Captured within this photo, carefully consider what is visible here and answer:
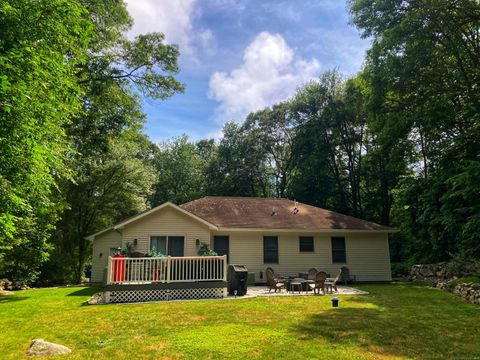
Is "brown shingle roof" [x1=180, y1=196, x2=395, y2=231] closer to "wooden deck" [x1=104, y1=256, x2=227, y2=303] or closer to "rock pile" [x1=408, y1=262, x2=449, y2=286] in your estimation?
"rock pile" [x1=408, y1=262, x2=449, y2=286]

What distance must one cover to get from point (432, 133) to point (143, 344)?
67.3 ft

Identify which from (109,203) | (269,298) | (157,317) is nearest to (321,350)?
(157,317)

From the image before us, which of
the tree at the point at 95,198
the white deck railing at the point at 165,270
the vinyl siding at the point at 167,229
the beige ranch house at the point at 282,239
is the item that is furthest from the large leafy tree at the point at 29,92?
the tree at the point at 95,198

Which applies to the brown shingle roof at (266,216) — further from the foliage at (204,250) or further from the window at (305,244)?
the foliage at (204,250)

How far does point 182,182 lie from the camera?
37.8 metres

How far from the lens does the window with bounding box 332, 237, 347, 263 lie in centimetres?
1775

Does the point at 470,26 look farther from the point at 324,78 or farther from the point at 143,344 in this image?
the point at 143,344

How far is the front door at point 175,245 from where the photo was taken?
1528 cm

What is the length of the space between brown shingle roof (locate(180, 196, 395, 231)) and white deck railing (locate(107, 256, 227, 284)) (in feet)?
14.2

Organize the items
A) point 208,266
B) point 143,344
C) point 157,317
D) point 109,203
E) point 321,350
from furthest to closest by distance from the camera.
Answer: point 109,203, point 208,266, point 157,317, point 143,344, point 321,350

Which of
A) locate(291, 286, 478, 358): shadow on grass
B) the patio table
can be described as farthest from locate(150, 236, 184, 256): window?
locate(291, 286, 478, 358): shadow on grass

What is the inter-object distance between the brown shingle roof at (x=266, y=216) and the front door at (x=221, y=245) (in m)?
0.77

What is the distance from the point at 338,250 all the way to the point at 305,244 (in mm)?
1845

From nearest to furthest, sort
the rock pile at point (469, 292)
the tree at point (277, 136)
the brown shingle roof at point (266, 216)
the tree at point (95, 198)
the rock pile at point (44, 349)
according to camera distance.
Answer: the rock pile at point (44, 349) < the rock pile at point (469, 292) < the brown shingle roof at point (266, 216) < the tree at point (95, 198) < the tree at point (277, 136)
